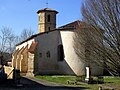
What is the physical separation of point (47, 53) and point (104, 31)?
83.8 feet

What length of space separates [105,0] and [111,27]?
2.08 m

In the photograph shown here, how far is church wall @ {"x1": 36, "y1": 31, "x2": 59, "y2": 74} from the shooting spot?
46938mm

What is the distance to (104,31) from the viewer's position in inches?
883

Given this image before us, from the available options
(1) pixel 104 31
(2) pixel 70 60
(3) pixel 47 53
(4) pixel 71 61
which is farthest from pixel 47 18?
(1) pixel 104 31

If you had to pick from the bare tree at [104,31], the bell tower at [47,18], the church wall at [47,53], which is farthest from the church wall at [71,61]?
the bare tree at [104,31]

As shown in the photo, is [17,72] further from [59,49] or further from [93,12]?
[59,49]

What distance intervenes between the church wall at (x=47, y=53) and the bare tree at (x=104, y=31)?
22.1m

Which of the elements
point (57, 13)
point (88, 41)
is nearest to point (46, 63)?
point (57, 13)

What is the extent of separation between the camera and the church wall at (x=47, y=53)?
46.9 metres

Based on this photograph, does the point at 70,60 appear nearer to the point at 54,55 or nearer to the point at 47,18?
the point at 54,55

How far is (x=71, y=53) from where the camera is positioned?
149 feet

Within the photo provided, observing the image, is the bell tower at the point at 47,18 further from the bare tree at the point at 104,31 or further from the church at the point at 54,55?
the bare tree at the point at 104,31

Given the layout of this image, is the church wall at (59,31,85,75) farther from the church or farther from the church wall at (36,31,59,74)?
the church wall at (36,31,59,74)

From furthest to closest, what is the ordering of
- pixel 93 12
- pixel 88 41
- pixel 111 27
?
1. pixel 88 41
2. pixel 93 12
3. pixel 111 27
